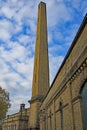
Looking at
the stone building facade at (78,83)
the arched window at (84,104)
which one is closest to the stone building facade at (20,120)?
the stone building facade at (78,83)

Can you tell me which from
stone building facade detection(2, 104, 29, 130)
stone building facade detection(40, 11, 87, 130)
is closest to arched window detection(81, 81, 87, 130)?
stone building facade detection(40, 11, 87, 130)

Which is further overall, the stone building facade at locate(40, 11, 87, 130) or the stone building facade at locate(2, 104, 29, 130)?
the stone building facade at locate(2, 104, 29, 130)

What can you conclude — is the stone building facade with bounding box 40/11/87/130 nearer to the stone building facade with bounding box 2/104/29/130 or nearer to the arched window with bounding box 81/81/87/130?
the arched window with bounding box 81/81/87/130

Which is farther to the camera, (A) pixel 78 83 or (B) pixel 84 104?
(A) pixel 78 83

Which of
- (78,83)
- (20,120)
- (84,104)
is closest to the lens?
(84,104)

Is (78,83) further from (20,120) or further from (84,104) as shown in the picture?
(20,120)

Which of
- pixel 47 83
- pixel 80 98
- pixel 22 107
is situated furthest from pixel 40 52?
pixel 80 98

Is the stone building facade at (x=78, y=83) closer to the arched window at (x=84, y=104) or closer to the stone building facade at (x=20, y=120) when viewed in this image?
the arched window at (x=84, y=104)

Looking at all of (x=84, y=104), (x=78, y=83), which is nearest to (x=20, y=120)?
(x=78, y=83)

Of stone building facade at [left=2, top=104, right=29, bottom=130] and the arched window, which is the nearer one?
the arched window

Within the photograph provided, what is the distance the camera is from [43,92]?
30078 mm

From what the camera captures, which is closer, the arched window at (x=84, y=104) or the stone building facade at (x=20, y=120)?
the arched window at (x=84, y=104)

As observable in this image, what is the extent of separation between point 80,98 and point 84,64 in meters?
1.62

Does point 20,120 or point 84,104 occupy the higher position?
point 20,120
